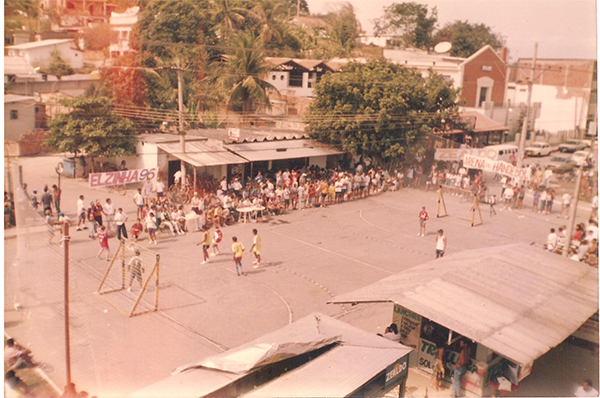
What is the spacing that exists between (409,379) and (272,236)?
29.1 feet

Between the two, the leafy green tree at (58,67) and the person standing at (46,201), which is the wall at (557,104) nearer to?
the leafy green tree at (58,67)

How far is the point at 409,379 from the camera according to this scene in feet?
33.5

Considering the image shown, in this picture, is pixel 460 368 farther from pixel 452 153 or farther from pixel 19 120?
pixel 19 120

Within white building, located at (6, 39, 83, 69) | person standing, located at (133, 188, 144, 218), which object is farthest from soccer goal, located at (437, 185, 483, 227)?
white building, located at (6, 39, 83, 69)

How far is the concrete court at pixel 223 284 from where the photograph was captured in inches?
412

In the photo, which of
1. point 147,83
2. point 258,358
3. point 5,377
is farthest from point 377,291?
point 147,83

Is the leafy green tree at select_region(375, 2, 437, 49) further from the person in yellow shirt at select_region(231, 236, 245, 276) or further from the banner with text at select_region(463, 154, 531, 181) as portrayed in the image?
the person in yellow shirt at select_region(231, 236, 245, 276)

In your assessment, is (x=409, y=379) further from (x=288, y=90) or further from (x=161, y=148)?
(x=288, y=90)

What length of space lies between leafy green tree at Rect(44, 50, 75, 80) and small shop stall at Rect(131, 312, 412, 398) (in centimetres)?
1686

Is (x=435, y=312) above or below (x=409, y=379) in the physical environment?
above

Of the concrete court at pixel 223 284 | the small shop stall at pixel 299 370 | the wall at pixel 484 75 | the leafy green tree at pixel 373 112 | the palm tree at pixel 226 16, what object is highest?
the palm tree at pixel 226 16

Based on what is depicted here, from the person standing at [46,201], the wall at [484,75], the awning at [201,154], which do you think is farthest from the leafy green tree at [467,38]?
the person standing at [46,201]

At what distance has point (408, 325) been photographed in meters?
A: 10.6

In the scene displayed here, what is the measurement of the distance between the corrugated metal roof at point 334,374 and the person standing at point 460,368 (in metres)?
1.68
